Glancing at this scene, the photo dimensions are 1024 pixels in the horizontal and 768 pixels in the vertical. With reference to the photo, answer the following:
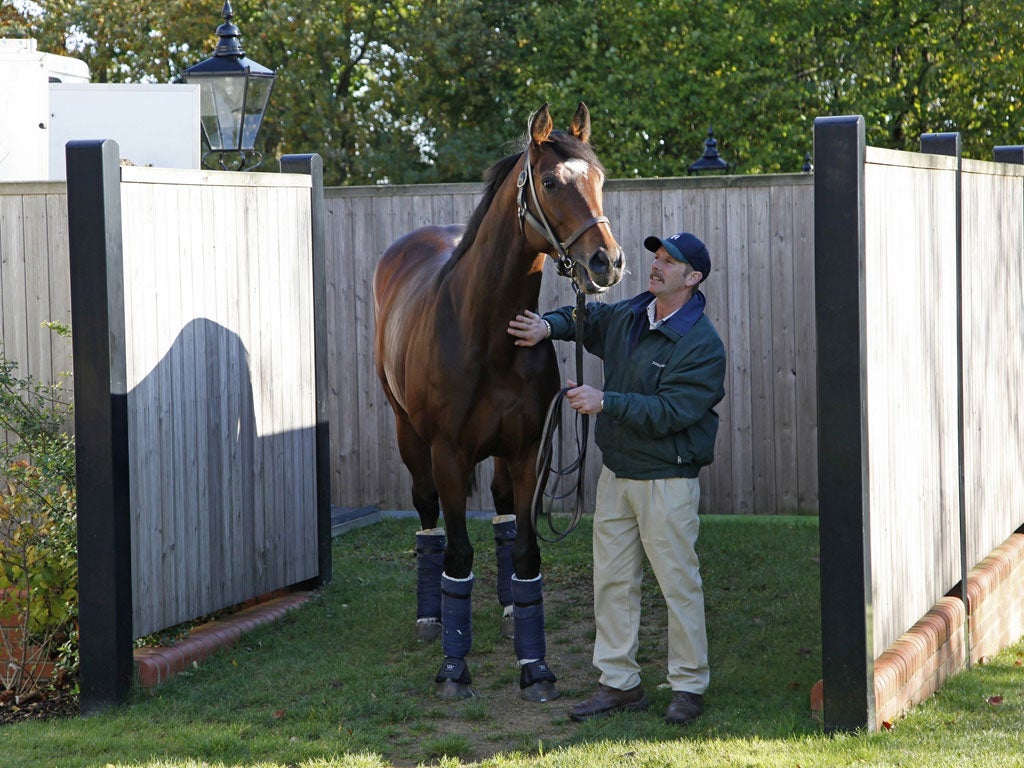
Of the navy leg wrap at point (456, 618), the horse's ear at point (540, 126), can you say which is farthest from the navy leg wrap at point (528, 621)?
the horse's ear at point (540, 126)

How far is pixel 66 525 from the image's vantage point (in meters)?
5.33

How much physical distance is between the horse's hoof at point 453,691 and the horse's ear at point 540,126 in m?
2.30

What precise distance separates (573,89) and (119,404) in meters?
14.5

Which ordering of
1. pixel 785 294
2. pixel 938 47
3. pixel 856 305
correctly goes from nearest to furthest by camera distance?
pixel 856 305 → pixel 785 294 → pixel 938 47

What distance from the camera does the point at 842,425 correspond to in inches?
165

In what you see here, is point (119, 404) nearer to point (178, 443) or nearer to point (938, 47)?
point (178, 443)

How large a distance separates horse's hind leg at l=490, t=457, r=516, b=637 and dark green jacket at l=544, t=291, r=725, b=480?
1291mm

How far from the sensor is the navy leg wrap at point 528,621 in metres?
5.07

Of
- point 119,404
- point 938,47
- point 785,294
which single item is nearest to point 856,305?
point 119,404

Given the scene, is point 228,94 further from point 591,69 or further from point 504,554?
point 591,69

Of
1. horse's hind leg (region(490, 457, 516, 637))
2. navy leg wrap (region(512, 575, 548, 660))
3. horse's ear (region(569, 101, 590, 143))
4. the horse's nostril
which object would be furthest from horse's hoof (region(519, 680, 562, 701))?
horse's ear (region(569, 101, 590, 143))

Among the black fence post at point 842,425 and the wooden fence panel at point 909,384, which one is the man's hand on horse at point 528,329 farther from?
the wooden fence panel at point 909,384

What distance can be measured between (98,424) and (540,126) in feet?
7.17

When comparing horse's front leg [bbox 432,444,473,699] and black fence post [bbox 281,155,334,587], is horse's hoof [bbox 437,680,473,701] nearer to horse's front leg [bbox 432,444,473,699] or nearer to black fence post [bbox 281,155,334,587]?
horse's front leg [bbox 432,444,473,699]
